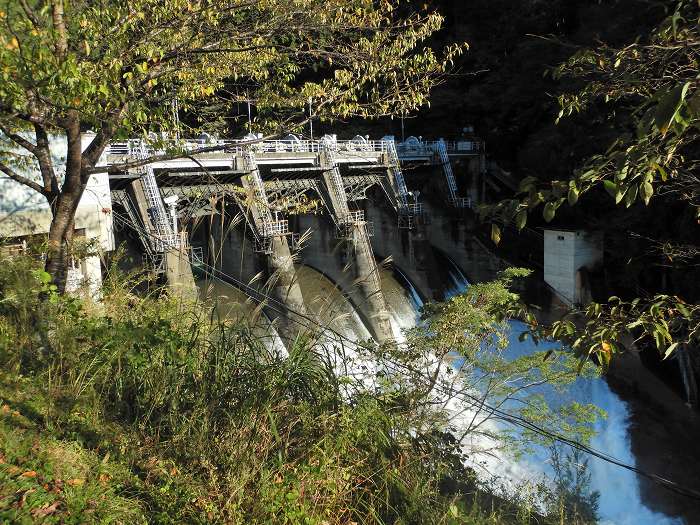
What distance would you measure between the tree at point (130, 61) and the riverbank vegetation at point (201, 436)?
1.15 metres

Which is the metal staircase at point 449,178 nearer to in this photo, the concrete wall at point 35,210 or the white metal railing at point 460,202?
the white metal railing at point 460,202

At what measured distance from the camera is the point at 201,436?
107 inches

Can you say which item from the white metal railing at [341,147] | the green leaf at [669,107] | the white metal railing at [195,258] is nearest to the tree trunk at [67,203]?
the white metal railing at [195,258]

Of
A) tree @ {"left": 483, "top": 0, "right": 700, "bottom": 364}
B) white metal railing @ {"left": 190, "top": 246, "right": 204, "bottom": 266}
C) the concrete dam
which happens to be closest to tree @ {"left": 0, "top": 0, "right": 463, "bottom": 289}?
white metal railing @ {"left": 190, "top": 246, "right": 204, "bottom": 266}

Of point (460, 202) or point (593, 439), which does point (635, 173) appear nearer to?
point (593, 439)

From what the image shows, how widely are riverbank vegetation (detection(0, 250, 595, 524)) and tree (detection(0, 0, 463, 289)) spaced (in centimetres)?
115

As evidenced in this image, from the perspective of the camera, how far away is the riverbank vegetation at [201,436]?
7.95ft

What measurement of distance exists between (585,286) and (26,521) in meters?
18.3

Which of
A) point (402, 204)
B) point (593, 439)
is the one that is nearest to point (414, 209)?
point (402, 204)

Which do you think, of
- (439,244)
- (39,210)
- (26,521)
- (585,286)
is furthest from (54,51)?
(439,244)

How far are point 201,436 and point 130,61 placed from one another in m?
3.05

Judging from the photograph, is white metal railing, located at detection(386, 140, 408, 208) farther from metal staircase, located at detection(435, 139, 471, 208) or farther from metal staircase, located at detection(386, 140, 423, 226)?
metal staircase, located at detection(435, 139, 471, 208)

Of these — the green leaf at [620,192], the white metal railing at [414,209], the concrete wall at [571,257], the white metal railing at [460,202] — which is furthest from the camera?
the white metal railing at [460,202]

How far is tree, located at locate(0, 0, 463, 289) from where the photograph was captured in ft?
11.6
